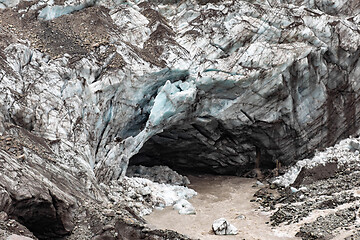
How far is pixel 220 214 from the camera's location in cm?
1535

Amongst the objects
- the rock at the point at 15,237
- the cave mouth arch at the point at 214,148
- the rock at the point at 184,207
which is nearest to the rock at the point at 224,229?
the rock at the point at 184,207

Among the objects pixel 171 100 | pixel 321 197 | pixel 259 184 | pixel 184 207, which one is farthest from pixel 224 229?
pixel 259 184

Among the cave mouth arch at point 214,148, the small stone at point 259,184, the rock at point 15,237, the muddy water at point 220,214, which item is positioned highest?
the cave mouth arch at point 214,148

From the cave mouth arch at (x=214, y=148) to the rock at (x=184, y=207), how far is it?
5.30 meters

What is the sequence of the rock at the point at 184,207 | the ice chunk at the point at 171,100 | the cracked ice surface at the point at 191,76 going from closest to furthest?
1. the rock at the point at 184,207
2. the cracked ice surface at the point at 191,76
3. the ice chunk at the point at 171,100

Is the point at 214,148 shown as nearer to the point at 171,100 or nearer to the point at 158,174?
the point at 158,174

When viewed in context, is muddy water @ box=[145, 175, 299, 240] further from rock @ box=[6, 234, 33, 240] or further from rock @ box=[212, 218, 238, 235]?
rock @ box=[6, 234, 33, 240]

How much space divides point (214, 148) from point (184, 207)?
6841 mm

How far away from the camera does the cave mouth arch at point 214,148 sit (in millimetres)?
20969

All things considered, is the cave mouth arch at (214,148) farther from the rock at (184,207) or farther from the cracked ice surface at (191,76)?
the rock at (184,207)

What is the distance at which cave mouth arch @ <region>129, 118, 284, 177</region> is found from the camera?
20969 millimetres

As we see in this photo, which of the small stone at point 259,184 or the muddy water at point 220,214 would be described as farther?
the small stone at point 259,184

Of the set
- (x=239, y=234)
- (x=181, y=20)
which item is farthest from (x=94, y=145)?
(x=181, y=20)

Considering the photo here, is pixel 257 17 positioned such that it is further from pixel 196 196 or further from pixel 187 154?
pixel 196 196
